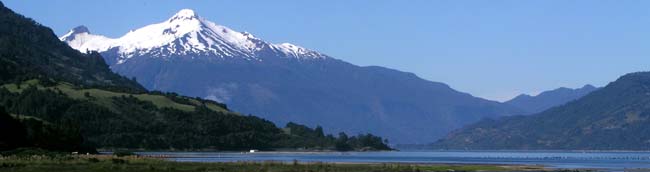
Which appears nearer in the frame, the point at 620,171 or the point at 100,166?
the point at 100,166

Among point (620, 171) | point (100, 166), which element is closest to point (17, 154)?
point (100, 166)

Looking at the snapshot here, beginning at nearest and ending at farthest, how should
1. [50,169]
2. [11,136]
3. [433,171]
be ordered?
[50,169], [433,171], [11,136]

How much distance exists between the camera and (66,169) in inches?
4872

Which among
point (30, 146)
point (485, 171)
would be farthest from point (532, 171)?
point (30, 146)

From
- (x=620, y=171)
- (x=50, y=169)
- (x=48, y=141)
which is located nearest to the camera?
(x=50, y=169)

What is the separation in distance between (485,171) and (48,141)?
80.7 m

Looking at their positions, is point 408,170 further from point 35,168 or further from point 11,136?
point 11,136

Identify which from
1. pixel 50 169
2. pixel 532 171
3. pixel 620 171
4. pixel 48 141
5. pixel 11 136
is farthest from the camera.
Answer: pixel 48 141

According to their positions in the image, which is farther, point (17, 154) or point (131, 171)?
point (17, 154)

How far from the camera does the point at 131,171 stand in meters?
123

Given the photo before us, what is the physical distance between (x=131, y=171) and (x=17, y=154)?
46395mm

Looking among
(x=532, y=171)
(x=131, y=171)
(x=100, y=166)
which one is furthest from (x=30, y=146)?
(x=532, y=171)

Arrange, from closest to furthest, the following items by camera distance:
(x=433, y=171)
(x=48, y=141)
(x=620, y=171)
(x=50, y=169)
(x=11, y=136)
Answer: (x=50, y=169), (x=433, y=171), (x=620, y=171), (x=11, y=136), (x=48, y=141)

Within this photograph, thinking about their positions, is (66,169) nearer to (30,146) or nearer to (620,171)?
(30,146)
